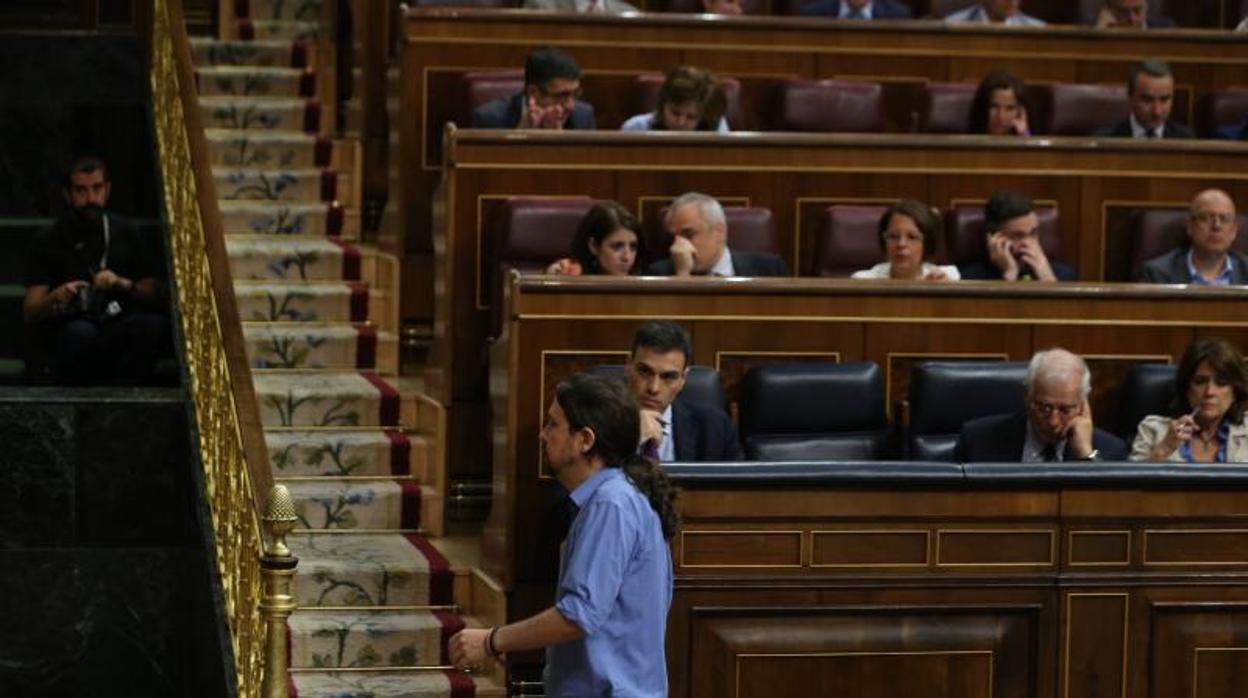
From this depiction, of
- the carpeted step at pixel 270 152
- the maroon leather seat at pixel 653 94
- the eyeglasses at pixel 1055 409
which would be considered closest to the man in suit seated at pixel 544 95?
the maroon leather seat at pixel 653 94

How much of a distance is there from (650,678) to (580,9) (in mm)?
2819

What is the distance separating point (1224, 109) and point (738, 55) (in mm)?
1072

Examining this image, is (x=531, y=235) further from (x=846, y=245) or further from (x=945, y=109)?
(x=945, y=109)

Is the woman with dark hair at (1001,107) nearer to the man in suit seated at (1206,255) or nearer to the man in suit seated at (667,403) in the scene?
the man in suit seated at (1206,255)

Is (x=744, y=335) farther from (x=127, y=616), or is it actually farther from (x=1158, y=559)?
(x=127, y=616)

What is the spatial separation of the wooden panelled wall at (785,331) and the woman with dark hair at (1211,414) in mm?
279

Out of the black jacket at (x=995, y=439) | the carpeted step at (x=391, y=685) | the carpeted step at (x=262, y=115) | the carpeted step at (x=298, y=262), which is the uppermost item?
the carpeted step at (x=262, y=115)

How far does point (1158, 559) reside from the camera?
3.33 metres

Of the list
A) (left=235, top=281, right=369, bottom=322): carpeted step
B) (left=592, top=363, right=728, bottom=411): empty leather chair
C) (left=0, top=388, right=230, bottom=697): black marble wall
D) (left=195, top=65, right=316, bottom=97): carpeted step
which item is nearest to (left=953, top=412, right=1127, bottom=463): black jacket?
(left=592, top=363, right=728, bottom=411): empty leather chair

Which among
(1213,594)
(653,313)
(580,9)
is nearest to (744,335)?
(653,313)

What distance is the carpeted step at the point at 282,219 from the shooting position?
5.09m

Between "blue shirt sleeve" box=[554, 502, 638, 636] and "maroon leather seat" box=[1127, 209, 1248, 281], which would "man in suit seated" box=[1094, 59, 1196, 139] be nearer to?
"maroon leather seat" box=[1127, 209, 1248, 281]

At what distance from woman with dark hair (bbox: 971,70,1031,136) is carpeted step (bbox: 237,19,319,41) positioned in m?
1.75

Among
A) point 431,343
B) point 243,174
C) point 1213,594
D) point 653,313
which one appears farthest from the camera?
point 243,174
